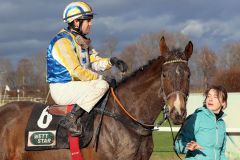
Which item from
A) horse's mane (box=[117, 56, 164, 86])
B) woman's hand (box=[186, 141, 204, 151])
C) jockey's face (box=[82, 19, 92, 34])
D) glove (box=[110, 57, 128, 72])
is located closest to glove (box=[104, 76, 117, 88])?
horse's mane (box=[117, 56, 164, 86])

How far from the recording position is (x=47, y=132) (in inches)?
200

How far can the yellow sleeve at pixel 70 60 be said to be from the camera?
15.9 ft

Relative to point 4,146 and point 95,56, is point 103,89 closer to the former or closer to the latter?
point 95,56

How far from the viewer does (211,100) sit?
4812 millimetres

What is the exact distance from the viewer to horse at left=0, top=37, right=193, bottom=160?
14.3 ft

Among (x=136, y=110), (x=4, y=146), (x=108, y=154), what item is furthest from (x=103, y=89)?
(x=4, y=146)

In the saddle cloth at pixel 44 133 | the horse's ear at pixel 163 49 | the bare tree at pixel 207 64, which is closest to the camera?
the horse's ear at pixel 163 49

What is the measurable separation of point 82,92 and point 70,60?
0.41 meters

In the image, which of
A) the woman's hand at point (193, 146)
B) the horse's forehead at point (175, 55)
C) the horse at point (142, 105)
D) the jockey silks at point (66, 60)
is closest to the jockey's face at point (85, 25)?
the jockey silks at point (66, 60)

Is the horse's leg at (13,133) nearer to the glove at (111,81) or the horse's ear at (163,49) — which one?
the glove at (111,81)

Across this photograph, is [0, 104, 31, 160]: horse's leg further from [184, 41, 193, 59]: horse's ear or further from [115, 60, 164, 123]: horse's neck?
[184, 41, 193, 59]: horse's ear

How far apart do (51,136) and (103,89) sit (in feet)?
2.90

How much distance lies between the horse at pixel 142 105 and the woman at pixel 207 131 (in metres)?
0.43

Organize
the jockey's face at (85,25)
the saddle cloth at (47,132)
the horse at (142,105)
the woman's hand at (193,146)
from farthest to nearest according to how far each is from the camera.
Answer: the jockey's face at (85,25), the saddle cloth at (47,132), the woman's hand at (193,146), the horse at (142,105)
